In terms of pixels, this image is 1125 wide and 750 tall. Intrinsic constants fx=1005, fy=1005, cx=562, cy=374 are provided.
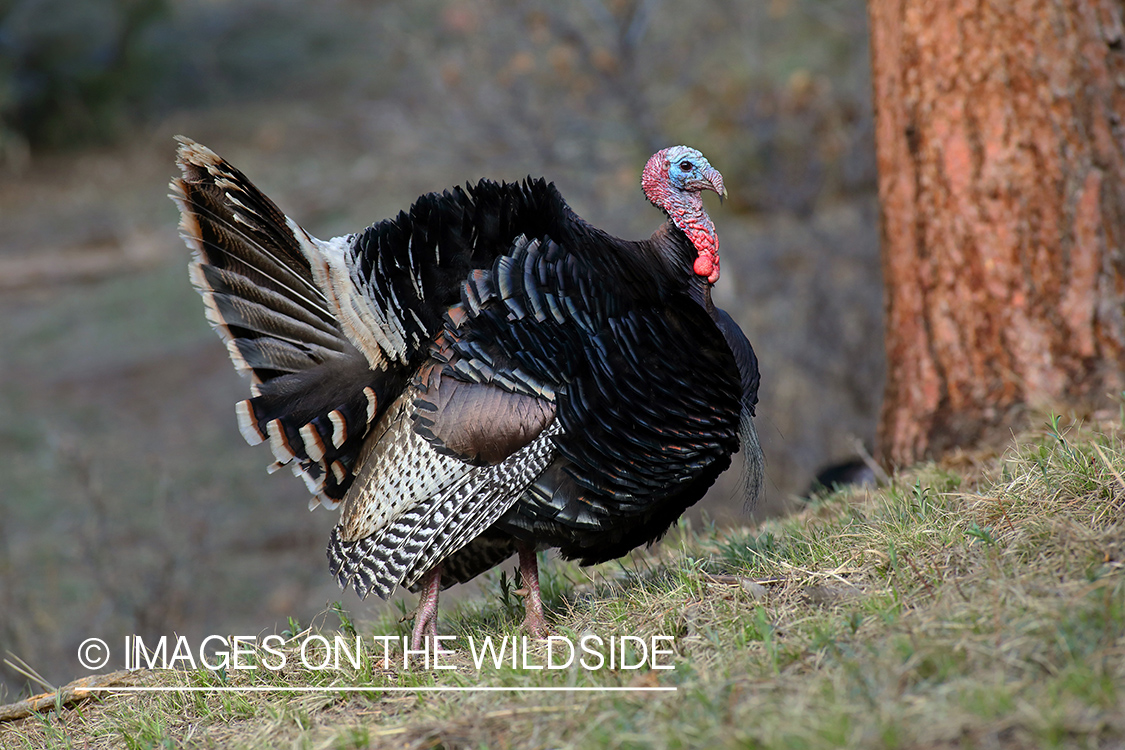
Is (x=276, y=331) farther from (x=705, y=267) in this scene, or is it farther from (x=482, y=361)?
(x=705, y=267)

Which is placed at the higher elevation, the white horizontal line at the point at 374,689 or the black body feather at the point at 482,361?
→ the black body feather at the point at 482,361

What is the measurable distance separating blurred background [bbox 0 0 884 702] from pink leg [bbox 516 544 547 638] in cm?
206

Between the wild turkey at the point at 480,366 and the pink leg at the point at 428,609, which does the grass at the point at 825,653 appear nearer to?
the pink leg at the point at 428,609

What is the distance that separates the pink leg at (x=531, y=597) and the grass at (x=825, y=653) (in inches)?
3.7

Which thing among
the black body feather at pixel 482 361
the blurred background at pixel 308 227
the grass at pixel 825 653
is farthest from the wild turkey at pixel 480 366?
the blurred background at pixel 308 227

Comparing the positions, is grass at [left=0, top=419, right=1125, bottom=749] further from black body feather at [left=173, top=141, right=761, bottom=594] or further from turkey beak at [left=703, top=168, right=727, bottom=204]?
turkey beak at [left=703, top=168, right=727, bottom=204]

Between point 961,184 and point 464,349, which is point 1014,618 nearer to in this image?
point 464,349

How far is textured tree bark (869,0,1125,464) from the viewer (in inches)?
171

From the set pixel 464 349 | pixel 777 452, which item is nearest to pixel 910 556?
pixel 464 349

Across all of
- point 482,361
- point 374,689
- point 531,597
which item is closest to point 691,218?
point 482,361

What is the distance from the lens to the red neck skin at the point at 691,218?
144 inches

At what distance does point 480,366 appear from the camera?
3422 millimetres

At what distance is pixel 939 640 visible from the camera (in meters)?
2.45

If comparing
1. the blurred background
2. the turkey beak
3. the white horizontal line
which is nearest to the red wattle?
the turkey beak
